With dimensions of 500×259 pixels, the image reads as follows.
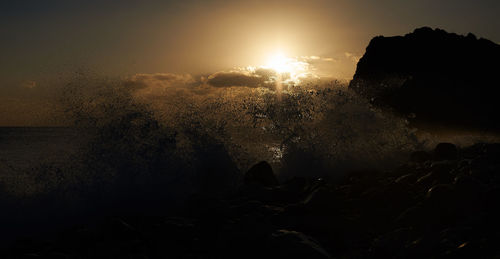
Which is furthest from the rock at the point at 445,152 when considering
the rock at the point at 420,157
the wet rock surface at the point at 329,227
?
the wet rock surface at the point at 329,227

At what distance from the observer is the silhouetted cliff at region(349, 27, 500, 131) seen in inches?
1361

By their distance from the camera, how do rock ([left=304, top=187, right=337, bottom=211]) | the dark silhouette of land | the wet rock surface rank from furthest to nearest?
rock ([left=304, top=187, right=337, bottom=211])
the dark silhouette of land
the wet rock surface

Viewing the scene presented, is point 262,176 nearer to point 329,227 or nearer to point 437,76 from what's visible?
point 329,227

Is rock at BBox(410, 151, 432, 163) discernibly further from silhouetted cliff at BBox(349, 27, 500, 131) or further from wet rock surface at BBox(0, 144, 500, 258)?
silhouetted cliff at BBox(349, 27, 500, 131)

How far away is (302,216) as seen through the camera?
4637mm

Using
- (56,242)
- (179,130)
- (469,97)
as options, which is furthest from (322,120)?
(469,97)

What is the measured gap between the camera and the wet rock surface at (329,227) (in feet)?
10.7

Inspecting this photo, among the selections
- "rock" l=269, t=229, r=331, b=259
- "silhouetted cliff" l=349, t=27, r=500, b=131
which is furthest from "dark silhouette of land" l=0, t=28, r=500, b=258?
"silhouetted cliff" l=349, t=27, r=500, b=131

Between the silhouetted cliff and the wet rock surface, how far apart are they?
29624 millimetres

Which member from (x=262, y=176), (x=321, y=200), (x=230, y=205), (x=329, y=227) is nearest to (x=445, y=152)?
(x=262, y=176)

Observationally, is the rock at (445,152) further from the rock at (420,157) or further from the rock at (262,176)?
the rock at (262,176)

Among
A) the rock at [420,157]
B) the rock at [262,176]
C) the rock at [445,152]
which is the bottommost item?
the rock at [262,176]

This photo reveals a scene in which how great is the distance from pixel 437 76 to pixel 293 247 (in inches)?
1602

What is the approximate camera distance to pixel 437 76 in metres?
38.2
